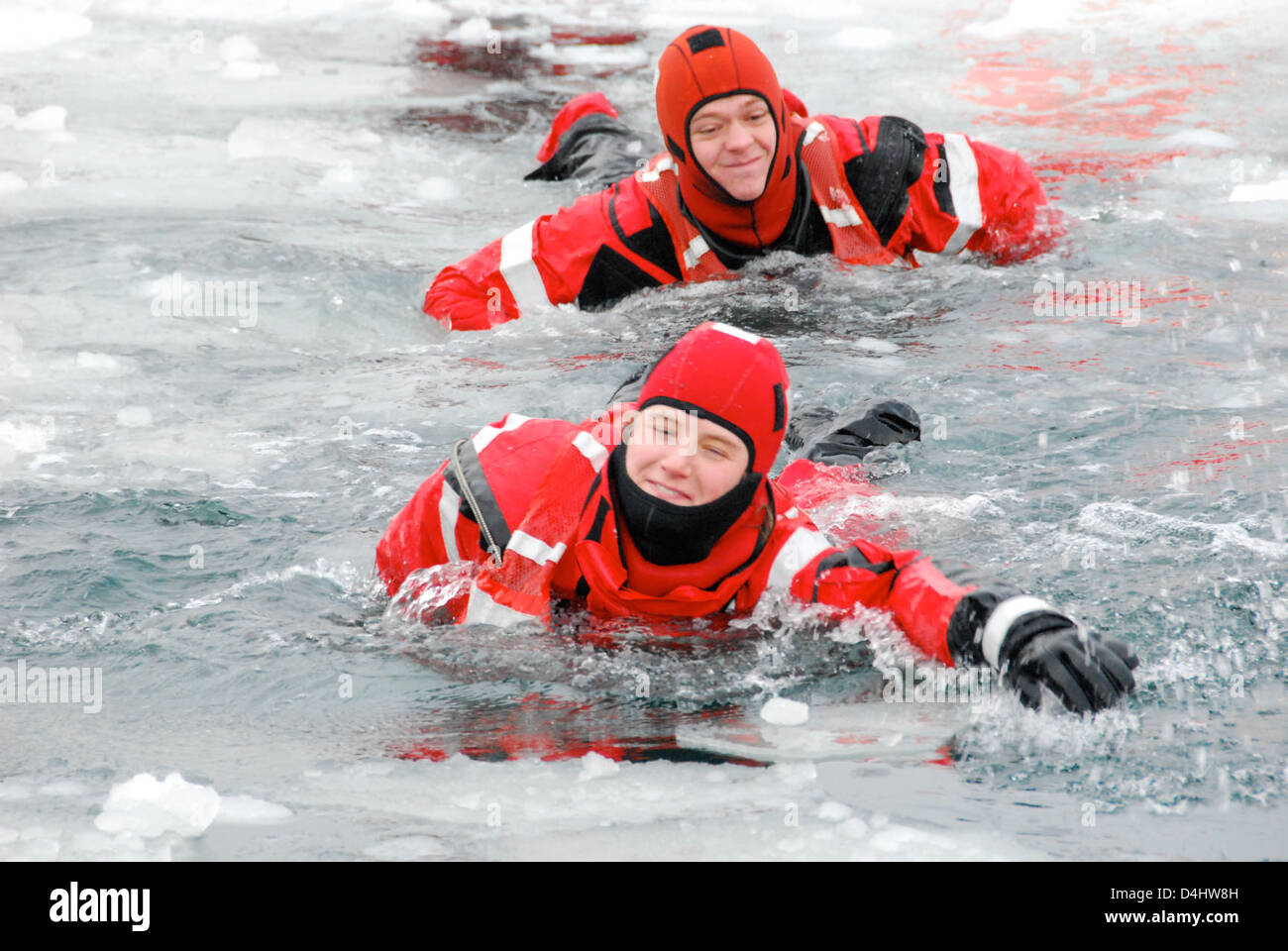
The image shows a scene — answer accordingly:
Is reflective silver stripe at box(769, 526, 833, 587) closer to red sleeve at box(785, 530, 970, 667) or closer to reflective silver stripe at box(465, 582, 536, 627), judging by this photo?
red sleeve at box(785, 530, 970, 667)

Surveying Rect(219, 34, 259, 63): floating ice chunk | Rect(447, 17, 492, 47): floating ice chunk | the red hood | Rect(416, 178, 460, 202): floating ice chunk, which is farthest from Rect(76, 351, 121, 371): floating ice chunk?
Rect(447, 17, 492, 47): floating ice chunk

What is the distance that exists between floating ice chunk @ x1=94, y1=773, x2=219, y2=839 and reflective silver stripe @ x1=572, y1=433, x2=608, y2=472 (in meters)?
1.22

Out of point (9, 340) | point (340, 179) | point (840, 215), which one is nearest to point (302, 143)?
point (340, 179)

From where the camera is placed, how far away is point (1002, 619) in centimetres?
330

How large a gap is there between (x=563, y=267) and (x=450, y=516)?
8.22 ft

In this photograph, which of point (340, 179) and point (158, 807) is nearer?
point (158, 807)

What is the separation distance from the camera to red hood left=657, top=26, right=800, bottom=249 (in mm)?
5746

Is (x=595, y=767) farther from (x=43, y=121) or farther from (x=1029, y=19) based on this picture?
(x=1029, y=19)

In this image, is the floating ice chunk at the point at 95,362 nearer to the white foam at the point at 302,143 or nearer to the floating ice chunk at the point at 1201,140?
the white foam at the point at 302,143

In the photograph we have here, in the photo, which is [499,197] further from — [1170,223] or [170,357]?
[1170,223]

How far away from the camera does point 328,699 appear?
3500 millimetres

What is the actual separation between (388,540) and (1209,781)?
6.80 feet

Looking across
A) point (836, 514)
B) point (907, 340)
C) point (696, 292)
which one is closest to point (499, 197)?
point (696, 292)

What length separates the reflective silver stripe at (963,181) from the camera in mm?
6094
